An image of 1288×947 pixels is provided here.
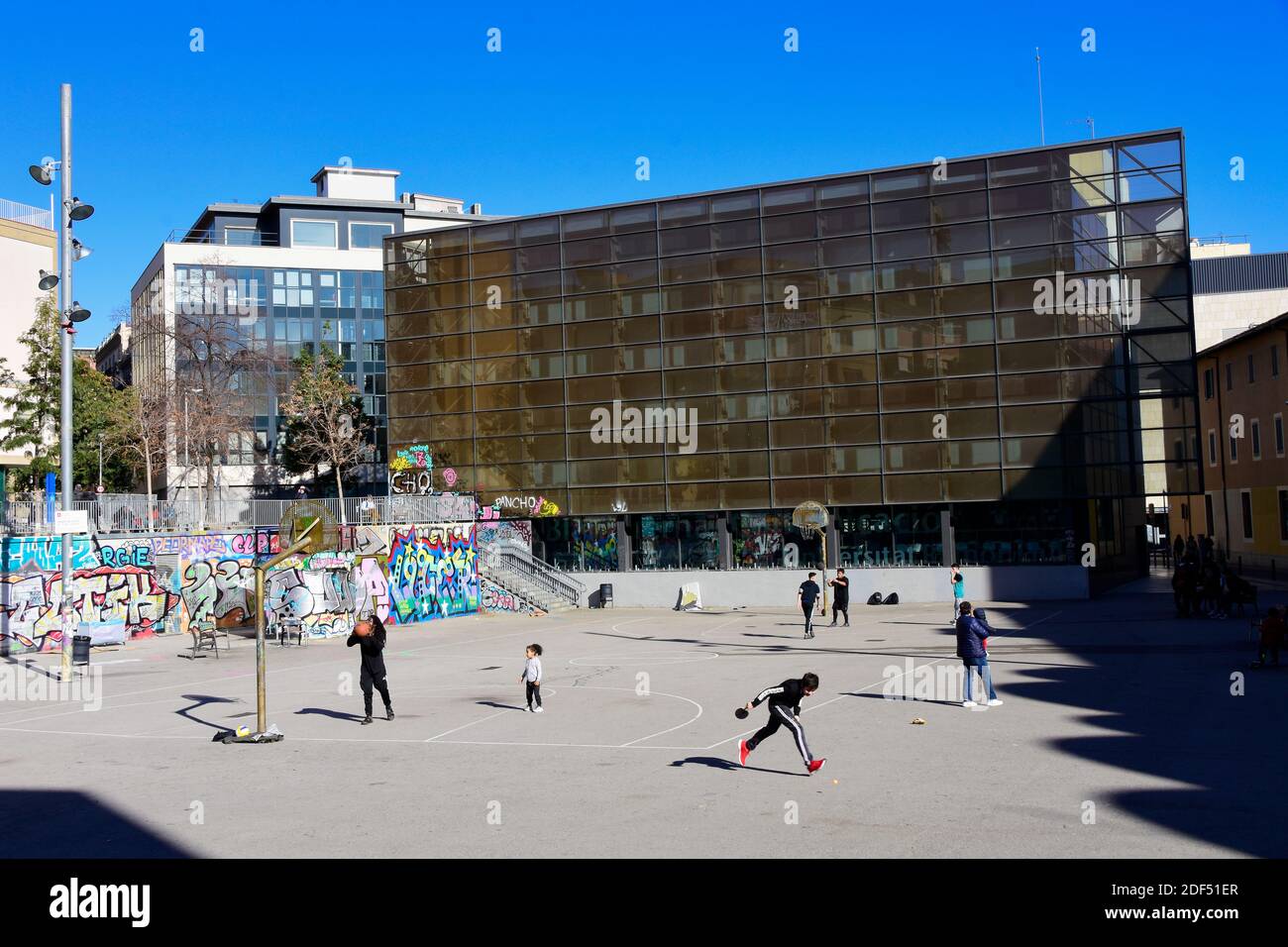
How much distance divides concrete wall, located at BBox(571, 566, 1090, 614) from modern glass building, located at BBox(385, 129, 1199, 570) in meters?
1.17

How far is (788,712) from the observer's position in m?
15.0

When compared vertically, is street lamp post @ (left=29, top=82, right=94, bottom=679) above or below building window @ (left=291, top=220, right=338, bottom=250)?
below

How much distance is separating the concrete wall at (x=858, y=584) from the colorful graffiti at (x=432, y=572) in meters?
7.41

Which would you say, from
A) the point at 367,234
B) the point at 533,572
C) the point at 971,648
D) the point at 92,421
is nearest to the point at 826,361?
the point at 533,572

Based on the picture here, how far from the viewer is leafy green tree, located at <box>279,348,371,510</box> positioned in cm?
6481

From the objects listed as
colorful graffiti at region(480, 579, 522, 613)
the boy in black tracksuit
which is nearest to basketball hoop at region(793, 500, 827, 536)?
colorful graffiti at region(480, 579, 522, 613)

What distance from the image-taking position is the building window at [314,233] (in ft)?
259

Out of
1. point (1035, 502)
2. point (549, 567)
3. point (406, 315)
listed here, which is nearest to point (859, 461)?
point (1035, 502)

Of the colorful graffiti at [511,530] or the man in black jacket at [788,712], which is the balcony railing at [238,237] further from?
the man in black jacket at [788,712]

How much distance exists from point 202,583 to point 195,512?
2.89m

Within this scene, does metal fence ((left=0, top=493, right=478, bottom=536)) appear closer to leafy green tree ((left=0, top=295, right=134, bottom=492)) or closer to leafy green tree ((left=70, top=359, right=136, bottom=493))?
leafy green tree ((left=0, top=295, right=134, bottom=492))

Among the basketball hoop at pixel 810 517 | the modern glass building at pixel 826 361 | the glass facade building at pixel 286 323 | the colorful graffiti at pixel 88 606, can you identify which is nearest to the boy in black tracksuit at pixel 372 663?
the colorful graffiti at pixel 88 606

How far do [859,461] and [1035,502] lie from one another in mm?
7845

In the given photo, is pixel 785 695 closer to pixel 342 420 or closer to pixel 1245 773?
pixel 1245 773
